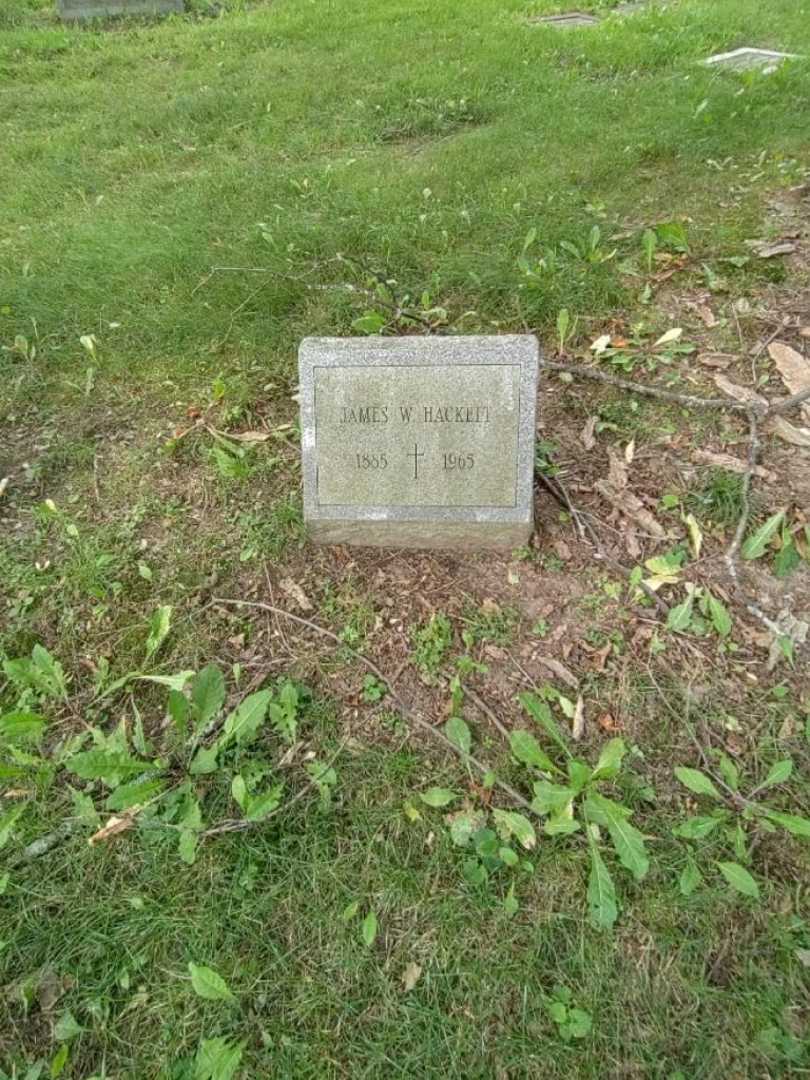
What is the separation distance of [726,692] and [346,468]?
1309mm

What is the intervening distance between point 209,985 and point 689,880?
109cm

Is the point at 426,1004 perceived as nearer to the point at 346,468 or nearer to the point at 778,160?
the point at 346,468

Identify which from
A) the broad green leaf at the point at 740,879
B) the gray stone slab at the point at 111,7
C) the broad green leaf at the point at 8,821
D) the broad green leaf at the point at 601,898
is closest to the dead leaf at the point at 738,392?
the broad green leaf at the point at 740,879

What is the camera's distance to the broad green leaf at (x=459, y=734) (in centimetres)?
190

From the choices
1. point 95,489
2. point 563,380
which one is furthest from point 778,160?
point 95,489

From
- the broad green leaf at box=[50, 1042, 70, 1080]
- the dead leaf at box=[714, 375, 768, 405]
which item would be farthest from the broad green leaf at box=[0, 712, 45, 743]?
the dead leaf at box=[714, 375, 768, 405]

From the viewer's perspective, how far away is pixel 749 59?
5809 millimetres

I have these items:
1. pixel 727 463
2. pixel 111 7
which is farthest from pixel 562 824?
pixel 111 7

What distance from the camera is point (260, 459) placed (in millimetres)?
2842

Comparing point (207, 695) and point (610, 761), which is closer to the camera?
point (610, 761)

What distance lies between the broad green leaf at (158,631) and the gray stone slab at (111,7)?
30.3 feet

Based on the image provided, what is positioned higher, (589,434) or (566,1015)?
(589,434)

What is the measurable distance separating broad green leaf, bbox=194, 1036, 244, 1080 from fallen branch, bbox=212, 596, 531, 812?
81 cm

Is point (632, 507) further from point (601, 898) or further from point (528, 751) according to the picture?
point (601, 898)
